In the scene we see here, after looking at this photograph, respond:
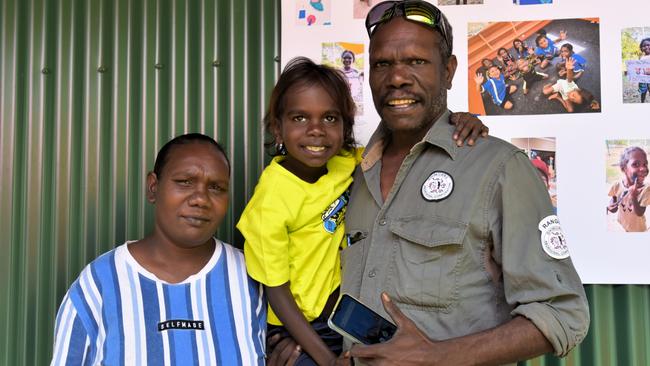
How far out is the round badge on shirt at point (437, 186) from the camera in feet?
6.97

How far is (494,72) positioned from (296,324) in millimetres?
1487

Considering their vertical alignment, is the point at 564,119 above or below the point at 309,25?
below

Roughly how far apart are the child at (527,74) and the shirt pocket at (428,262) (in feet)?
3.81

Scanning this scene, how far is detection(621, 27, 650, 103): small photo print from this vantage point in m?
2.86

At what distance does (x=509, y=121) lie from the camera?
2945 mm

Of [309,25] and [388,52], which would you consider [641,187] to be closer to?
[388,52]

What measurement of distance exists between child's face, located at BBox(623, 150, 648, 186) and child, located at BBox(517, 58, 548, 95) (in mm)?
534

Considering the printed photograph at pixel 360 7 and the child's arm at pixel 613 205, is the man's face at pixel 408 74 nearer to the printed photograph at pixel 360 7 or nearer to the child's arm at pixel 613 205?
the printed photograph at pixel 360 7

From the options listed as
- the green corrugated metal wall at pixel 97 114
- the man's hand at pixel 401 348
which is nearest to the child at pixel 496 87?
the green corrugated metal wall at pixel 97 114

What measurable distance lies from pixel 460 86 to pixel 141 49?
1.61 meters

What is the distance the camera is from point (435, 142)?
2.25m

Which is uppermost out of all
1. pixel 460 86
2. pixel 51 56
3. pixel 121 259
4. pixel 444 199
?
pixel 51 56

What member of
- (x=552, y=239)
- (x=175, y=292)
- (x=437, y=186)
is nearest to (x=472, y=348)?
(x=552, y=239)

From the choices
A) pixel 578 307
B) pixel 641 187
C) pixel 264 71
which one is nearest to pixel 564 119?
pixel 641 187
